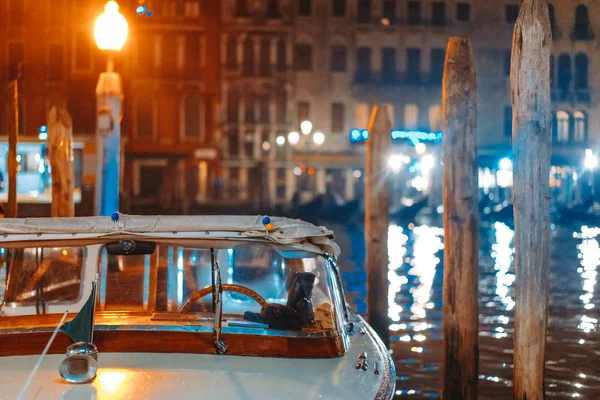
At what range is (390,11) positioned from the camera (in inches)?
1704

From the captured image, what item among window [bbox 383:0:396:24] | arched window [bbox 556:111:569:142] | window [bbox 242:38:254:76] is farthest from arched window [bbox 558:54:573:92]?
window [bbox 242:38:254:76]

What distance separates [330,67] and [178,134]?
839 cm

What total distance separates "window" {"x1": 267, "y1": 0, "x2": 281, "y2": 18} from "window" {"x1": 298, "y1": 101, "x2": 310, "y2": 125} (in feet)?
15.0

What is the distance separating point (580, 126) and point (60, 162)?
35421mm

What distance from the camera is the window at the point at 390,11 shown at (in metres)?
43.2

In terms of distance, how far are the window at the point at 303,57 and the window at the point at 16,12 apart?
43.3ft

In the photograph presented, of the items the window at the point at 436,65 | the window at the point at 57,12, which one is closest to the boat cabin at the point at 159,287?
the window at the point at 57,12

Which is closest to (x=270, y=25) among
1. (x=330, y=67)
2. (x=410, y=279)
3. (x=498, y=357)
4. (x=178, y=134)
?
(x=330, y=67)

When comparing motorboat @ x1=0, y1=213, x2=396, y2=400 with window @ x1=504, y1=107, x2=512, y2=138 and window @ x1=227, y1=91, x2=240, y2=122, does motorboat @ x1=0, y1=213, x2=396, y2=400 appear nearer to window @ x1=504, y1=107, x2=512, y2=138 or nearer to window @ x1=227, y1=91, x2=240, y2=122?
window @ x1=227, y1=91, x2=240, y2=122

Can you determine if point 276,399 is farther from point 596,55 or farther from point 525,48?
point 596,55

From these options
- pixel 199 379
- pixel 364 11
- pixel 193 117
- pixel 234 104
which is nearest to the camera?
pixel 199 379

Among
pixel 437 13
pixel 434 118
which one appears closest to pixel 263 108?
pixel 434 118

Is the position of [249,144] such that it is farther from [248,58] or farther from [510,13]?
[510,13]

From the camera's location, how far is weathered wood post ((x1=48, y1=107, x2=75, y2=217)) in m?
10.5
